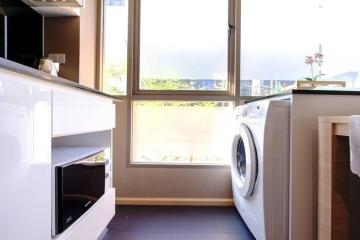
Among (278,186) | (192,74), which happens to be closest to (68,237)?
(278,186)

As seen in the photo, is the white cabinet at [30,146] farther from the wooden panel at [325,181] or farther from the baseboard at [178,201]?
the baseboard at [178,201]

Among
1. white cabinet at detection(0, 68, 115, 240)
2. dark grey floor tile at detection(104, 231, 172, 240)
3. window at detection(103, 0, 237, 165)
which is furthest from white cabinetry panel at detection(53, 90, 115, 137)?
window at detection(103, 0, 237, 165)

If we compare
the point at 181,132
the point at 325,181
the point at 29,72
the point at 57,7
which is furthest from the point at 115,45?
the point at 325,181

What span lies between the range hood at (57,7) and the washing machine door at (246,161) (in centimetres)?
146

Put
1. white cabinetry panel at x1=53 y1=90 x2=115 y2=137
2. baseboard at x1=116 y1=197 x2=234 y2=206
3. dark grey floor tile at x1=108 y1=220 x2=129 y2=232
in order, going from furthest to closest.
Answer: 1. baseboard at x1=116 y1=197 x2=234 y2=206
2. dark grey floor tile at x1=108 y1=220 x2=129 y2=232
3. white cabinetry panel at x1=53 y1=90 x2=115 y2=137

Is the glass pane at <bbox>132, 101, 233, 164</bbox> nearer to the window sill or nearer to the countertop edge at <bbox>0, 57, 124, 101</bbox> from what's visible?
the window sill

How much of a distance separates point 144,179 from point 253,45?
1.63m

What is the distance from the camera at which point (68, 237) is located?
1179 mm

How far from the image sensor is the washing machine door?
5.66 ft

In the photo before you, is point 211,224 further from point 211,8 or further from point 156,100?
point 211,8

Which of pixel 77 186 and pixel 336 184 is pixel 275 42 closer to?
pixel 336 184

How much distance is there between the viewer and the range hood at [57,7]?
6.61 ft

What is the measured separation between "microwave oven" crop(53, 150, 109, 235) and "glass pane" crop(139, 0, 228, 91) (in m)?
1.21

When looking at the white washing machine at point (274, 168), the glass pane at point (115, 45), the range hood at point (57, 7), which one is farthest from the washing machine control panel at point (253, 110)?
the range hood at point (57, 7)
